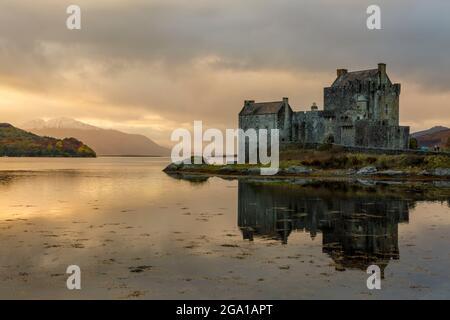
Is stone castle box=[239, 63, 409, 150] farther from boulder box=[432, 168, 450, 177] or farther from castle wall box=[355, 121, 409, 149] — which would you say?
boulder box=[432, 168, 450, 177]

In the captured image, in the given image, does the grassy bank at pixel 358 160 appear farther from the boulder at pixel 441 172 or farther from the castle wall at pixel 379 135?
the castle wall at pixel 379 135

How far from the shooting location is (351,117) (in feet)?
235

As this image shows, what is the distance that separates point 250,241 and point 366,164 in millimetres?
43989

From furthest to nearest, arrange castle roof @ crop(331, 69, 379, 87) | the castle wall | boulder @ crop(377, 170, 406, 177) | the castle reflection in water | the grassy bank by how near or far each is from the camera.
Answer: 1. castle roof @ crop(331, 69, 379, 87)
2. the castle wall
3. the grassy bank
4. boulder @ crop(377, 170, 406, 177)
5. the castle reflection in water

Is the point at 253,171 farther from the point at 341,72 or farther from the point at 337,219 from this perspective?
the point at 337,219

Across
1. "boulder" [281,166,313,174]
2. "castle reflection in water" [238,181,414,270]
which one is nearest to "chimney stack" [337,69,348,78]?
"boulder" [281,166,313,174]

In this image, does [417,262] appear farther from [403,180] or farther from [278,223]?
[403,180]

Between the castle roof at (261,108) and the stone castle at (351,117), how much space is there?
19 cm

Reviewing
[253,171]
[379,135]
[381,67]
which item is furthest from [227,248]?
[381,67]

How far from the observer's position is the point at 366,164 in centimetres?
6166

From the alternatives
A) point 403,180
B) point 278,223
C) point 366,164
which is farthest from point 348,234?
point 366,164

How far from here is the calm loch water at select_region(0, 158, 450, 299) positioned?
13.8m

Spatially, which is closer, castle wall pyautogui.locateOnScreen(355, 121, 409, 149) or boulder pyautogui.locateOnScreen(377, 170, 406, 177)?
boulder pyautogui.locateOnScreen(377, 170, 406, 177)

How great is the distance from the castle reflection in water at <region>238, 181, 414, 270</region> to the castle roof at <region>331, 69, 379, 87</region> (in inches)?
1347
